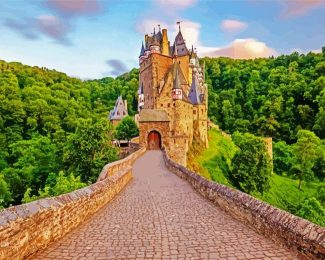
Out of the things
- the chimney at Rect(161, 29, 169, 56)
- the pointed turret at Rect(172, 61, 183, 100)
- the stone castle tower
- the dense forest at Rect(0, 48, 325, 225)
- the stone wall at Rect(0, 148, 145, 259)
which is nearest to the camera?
the stone wall at Rect(0, 148, 145, 259)

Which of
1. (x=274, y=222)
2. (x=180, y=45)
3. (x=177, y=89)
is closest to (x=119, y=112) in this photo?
(x=180, y=45)

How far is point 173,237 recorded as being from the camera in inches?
265

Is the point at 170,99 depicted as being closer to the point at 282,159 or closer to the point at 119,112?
the point at 119,112

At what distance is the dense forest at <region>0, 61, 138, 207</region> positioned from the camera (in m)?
31.7

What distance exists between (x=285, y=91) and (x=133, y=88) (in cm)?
4171

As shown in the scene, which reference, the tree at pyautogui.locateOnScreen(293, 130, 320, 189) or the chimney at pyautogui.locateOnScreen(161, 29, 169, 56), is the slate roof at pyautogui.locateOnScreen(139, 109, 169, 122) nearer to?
the chimney at pyautogui.locateOnScreen(161, 29, 169, 56)

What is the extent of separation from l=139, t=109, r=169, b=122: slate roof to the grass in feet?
21.6

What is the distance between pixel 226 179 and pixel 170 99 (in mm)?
14022

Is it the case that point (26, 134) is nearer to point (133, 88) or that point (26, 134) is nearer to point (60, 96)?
point (60, 96)

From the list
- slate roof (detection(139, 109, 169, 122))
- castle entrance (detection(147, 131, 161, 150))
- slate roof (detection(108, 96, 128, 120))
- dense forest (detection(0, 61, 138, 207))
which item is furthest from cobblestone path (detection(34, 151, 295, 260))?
slate roof (detection(108, 96, 128, 120))

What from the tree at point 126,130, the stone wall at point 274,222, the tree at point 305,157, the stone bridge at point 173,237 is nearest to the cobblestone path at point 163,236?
the stone bridge at point 173,237

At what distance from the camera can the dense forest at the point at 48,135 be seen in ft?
104

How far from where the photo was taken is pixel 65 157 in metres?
32.2

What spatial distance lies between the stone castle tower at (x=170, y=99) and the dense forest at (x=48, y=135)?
9.40m
